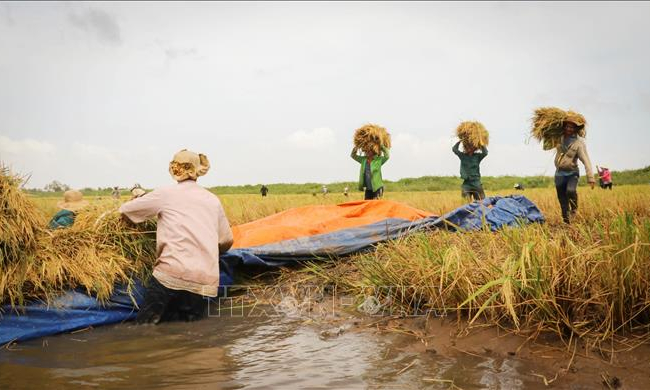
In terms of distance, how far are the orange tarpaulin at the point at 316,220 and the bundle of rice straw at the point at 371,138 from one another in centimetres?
222

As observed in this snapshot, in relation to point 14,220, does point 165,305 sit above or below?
below

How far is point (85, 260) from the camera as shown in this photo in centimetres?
418

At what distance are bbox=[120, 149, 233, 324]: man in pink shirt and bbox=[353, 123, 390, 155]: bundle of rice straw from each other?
4817mm

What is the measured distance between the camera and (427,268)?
3.74 meters

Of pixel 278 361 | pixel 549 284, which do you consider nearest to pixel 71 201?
pixel 278 361

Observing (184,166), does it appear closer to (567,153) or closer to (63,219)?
(63,219)

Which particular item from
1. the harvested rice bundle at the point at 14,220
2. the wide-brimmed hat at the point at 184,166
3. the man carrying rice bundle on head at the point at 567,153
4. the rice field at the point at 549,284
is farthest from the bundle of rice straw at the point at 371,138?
the harvested rice bundle at the point at 14,220

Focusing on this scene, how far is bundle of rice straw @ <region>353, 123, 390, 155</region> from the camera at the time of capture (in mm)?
8859

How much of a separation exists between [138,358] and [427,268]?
75.0 inches

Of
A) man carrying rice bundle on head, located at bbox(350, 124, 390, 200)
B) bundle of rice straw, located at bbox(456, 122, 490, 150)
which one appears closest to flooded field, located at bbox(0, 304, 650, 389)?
man carrying rice bundle on head, located at bbox(350, 124, 390, 200)

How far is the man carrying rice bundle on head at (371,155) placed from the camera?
8594 mm

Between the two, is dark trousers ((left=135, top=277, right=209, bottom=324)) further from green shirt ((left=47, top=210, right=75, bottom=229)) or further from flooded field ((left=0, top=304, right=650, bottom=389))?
green shirt ((left=47, top=210, right=75, bottom=229))

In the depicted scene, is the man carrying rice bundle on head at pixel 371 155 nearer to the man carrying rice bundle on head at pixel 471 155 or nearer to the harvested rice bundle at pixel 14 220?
the man carrying rice bundle on head at pixel 471 155

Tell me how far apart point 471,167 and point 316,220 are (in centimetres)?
330
